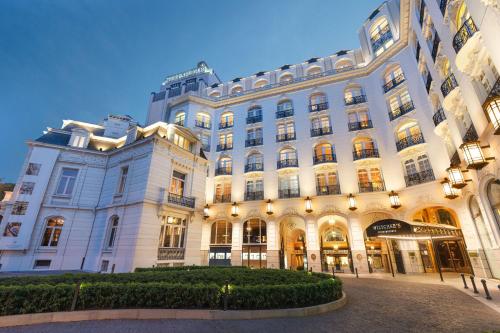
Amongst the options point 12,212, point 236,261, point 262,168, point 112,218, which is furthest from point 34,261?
point 262,168

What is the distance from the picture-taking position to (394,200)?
18484mm

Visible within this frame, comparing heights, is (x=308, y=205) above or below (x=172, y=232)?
above

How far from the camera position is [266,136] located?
26.3m

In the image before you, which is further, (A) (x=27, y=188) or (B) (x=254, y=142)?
(B) (x=254, y=142)

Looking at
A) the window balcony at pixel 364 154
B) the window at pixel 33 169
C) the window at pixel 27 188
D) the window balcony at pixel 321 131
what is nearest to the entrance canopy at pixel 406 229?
the window balcony at pixel 364 154

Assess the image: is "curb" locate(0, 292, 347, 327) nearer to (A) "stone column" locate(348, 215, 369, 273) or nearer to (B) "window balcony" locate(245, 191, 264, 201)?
(A) "stone column" locate(348, 215, 369, 273)

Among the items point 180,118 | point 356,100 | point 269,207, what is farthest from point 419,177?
point 180,118

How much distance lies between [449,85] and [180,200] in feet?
62.6

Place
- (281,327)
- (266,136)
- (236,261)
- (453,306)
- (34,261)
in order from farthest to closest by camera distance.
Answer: (266,136) → (236,261) → (34,261) → (453,306) → (281,327)

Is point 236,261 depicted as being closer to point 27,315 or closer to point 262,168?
point 262,168

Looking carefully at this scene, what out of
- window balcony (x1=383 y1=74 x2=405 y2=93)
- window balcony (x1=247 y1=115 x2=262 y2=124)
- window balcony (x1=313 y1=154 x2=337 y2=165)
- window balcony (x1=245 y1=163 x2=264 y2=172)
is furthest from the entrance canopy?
window balcony (x1=247 y1=115 x2=262 y2=124)

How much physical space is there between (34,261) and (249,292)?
17.1 metres

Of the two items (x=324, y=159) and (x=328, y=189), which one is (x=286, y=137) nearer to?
(x=324, y=159)

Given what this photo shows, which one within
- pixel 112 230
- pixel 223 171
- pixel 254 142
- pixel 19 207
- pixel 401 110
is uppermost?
pixel 401 110
